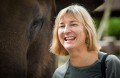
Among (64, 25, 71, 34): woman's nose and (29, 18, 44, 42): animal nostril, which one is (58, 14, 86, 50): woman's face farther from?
(29, 18, 44, 42): animal nostril

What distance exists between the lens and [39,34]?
244 inches

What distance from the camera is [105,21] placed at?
60.8ft

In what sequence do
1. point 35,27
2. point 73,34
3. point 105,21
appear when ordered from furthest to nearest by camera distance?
point 105,21 < point 35,27 < point 73,34

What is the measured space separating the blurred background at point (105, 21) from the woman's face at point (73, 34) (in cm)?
222

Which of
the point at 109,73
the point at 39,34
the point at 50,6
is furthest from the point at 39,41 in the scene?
the point at 109,73

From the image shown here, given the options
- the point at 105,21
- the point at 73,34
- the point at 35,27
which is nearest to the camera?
the point at 73,34

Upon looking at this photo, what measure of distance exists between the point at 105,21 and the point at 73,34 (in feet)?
45.9

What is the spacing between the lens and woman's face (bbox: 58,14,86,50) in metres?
4.64

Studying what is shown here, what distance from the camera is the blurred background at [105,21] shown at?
7226 millimetres

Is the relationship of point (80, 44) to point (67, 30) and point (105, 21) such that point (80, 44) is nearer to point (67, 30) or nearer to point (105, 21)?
point (67, 30)

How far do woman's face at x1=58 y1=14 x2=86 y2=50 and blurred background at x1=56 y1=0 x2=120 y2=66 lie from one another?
7.30ft

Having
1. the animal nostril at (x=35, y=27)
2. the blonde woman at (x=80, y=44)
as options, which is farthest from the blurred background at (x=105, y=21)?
the blonde woman at (x=80, y=44)

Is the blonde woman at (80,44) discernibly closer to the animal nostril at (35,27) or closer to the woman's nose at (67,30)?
the woman's nose at (67,30)

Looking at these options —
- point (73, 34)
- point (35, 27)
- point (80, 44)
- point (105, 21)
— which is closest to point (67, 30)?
point (73, 34)
